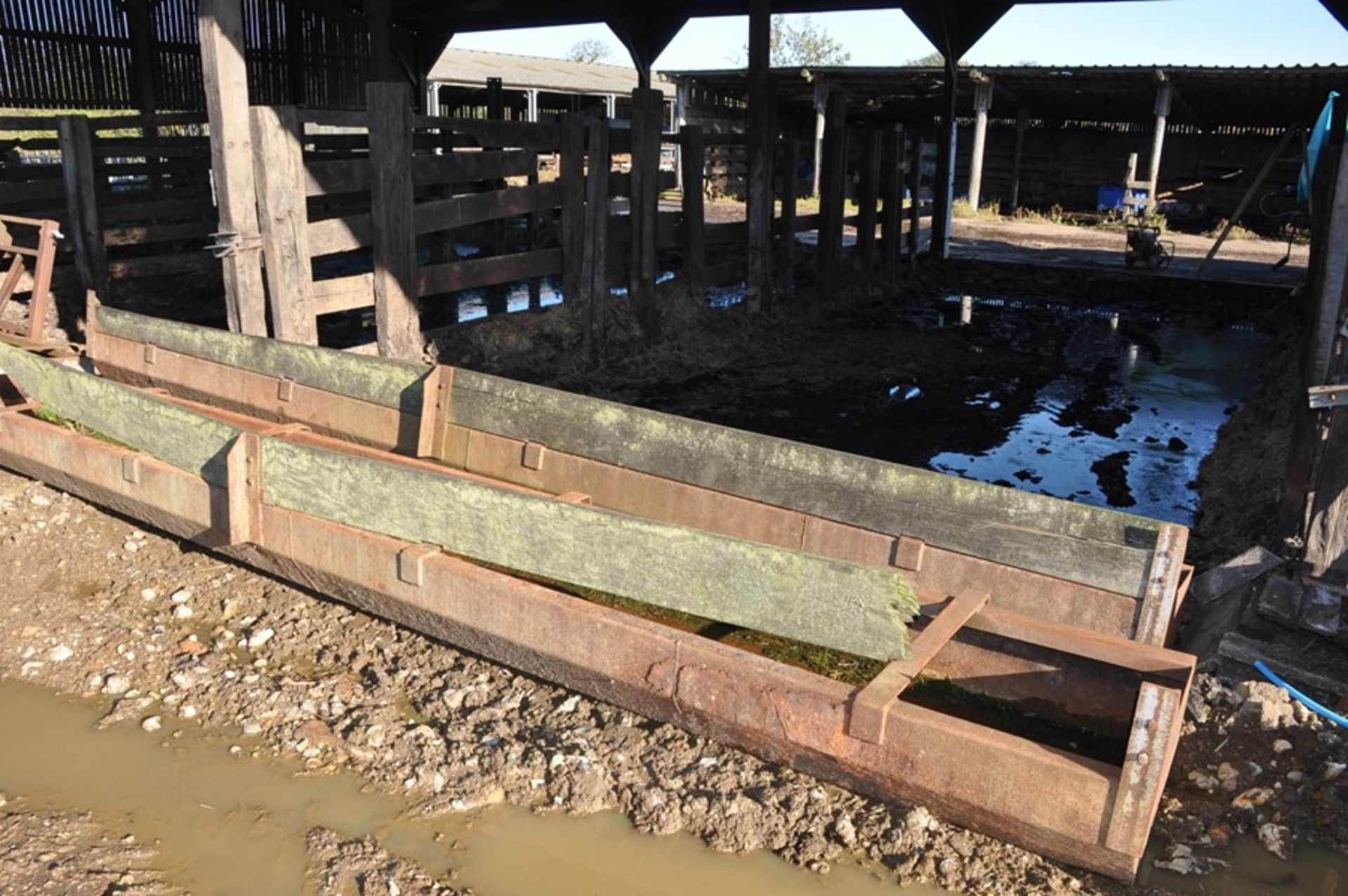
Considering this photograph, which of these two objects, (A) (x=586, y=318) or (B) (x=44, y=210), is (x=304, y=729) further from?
(B) (x=44, y=210)

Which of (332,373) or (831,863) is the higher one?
(332,373)

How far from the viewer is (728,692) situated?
3.32m

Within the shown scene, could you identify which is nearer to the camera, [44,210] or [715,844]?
[715,844]

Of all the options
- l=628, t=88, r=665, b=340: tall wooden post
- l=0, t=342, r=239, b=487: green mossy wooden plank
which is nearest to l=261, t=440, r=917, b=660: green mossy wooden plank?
l=0, t=342, r=239, b=487: green mossy wooden plank

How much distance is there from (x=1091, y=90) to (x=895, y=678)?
23.8 meters

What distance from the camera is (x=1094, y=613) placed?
→ 386cm

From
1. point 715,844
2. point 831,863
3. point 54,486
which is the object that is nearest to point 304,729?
point 715,844

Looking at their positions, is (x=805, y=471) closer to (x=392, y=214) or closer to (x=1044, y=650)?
(x=1044, y=650)

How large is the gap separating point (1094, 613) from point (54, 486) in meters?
4.97

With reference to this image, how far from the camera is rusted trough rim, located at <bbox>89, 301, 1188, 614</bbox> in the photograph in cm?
378

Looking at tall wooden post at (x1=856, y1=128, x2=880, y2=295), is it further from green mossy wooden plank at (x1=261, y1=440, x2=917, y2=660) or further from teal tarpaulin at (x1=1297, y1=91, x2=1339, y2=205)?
green mossy wooden plank at (x1=261, y1=440, x2=917, y2=660)

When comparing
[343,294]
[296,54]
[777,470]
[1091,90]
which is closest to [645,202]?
[343,294]

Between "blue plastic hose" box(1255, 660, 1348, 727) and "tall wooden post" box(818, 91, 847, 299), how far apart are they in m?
8.62

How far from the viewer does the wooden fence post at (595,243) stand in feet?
28.8
